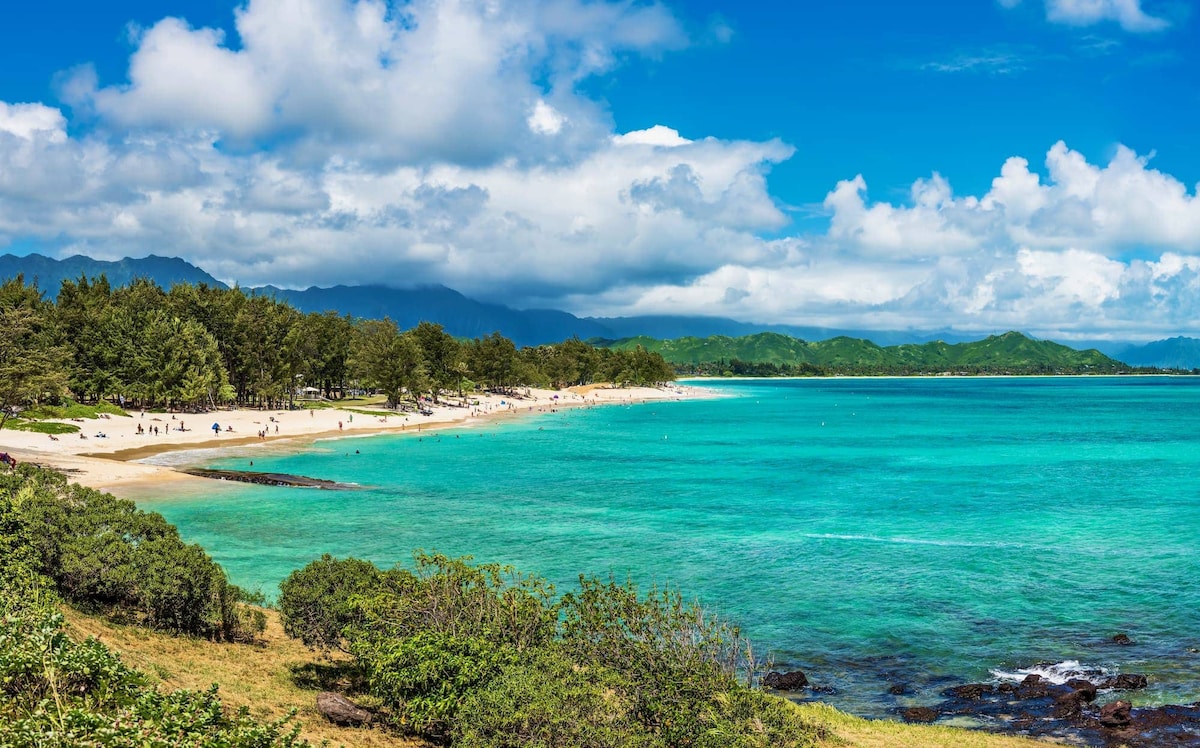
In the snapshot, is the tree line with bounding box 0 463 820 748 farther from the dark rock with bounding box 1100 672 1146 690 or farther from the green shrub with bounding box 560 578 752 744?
the dark rock with bounding box 1100 672 1146 690

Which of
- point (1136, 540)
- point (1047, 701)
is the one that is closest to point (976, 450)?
point (1136, 540)

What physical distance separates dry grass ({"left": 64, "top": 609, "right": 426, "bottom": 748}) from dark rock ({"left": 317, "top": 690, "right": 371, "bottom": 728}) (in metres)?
0.24

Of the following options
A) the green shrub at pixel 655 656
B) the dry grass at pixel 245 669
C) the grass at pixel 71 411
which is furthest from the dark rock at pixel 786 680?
the grass at pixel 71 411

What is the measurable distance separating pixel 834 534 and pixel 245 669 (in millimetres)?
40458

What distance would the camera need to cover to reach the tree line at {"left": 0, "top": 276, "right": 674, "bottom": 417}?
10788cm

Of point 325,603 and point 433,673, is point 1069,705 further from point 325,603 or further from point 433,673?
point 325,603

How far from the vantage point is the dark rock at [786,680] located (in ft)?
91.9

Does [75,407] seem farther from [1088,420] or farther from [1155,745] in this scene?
[1088,420]

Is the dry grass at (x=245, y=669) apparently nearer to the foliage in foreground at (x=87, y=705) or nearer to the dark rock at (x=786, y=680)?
the foliage in foreground at (x=87, y=705)

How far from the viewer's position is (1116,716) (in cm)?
2491

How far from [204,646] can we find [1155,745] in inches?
1216

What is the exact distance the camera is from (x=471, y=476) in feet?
262

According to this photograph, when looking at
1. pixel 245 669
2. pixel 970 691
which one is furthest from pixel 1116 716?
pixel 245 669

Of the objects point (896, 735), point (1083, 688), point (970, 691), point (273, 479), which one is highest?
point (273, 479)
